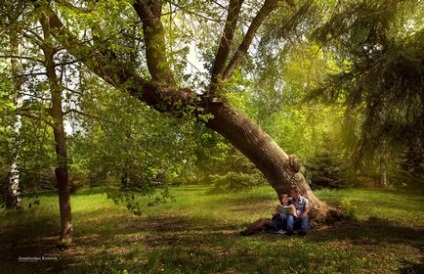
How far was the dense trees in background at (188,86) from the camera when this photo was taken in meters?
9.33

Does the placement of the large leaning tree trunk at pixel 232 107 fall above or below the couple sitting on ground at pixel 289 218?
above

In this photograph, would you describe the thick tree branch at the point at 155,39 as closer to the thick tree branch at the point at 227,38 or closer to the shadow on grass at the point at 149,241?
the thick tree branch at the point at 227,38

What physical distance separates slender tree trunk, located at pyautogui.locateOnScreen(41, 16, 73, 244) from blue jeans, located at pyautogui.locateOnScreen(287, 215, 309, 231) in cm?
625

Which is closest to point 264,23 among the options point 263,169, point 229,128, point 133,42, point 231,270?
point 229,128

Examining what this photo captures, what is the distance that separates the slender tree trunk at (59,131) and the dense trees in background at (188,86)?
0.19 feet

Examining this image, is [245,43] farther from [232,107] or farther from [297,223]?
[297,223]

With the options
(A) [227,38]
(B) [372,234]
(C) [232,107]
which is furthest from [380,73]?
(C) [232,107]

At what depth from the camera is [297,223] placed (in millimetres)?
13336

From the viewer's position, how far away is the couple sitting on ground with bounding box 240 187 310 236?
13.0 meters

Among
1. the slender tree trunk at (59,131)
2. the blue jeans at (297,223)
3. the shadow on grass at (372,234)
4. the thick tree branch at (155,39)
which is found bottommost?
the shadow on grass at (372,234)

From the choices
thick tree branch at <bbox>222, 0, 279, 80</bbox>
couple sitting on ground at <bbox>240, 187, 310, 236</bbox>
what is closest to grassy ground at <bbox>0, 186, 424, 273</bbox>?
couple sitting on ground at <bbox>240, 187, 310, 236</bbox>

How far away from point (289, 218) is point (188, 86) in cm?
470

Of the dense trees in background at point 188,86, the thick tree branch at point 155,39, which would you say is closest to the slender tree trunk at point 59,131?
the dense trees in background at point 188,86

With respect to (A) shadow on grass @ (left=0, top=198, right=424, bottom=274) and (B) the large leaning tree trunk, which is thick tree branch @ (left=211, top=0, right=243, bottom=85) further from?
(A) shadow on grass @ (left=0, top=198, right=424, bottom=274)
